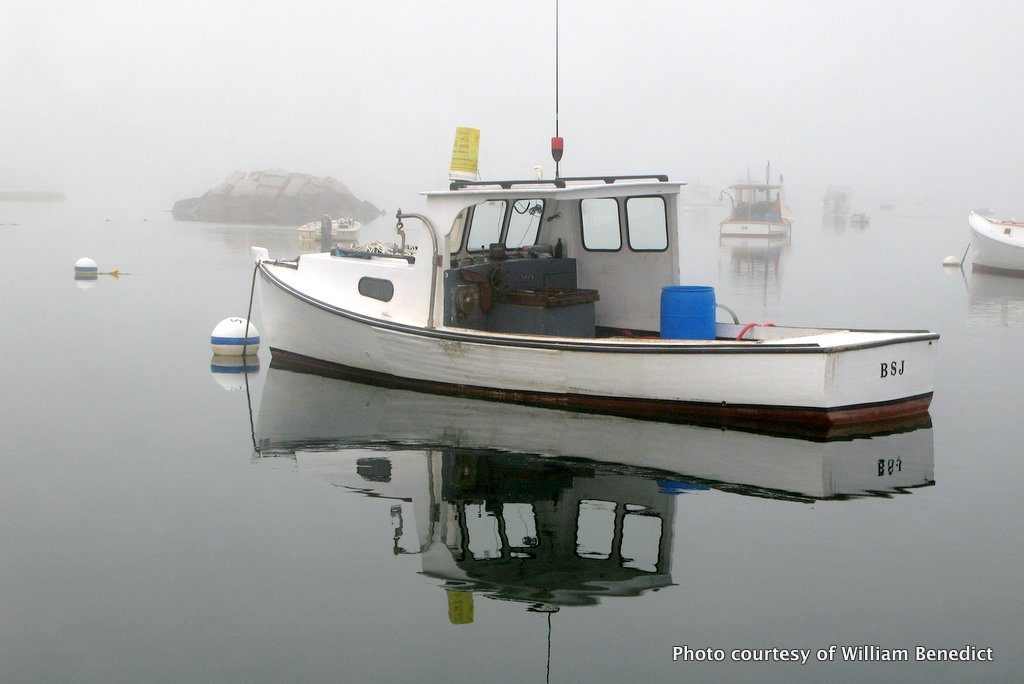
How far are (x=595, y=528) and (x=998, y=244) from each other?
2973cm

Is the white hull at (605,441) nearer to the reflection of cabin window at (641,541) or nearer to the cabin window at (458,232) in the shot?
the reflection of cabin window at (641,541)

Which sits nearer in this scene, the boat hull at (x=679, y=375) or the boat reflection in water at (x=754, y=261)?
the boat hull at (x=679, y=375)

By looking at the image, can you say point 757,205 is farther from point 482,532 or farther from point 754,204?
point 482,532

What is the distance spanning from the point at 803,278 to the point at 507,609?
2833 cm

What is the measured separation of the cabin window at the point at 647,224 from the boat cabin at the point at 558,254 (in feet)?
0.04

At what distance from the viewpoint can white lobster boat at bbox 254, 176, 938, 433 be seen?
32.0 feet

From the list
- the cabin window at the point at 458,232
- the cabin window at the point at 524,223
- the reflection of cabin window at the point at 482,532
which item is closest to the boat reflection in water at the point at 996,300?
the cabin window at the point at 524,223

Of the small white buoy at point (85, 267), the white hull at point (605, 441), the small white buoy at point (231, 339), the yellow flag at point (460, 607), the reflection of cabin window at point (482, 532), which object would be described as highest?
the small white buoy at point (85, 267)

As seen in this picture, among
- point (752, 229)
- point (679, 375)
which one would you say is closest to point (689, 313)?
point (679, 375)

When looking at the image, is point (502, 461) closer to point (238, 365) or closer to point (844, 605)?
point (844, 605)

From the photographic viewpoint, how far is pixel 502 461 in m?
9.03

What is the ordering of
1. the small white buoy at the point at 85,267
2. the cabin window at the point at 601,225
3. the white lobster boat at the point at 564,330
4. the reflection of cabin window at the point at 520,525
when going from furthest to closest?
the small white buoy at the point at 85,267, the cabin window at the point at 601,225, the white lobster boat at the point at 564,330, the reflection of cabin window at the point at 520,525

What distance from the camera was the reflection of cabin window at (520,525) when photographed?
704 centimetres

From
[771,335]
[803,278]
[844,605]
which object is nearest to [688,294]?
[771,335]
